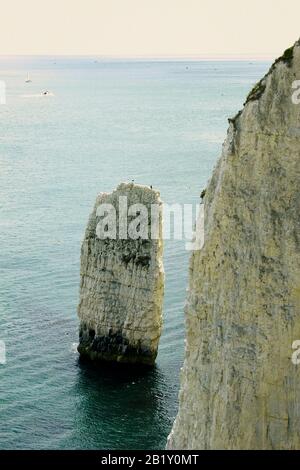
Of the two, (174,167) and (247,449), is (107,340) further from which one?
(174,167)

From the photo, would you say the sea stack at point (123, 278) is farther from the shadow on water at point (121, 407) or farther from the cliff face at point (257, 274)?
the cliff face at point (257, 274)

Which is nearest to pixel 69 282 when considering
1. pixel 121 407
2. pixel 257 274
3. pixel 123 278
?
pixel 123 278

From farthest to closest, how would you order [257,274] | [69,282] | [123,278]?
1. [69,282]
2. [123,278]
3. [257,274]

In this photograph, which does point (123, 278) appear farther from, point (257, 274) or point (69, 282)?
point (257, 274)

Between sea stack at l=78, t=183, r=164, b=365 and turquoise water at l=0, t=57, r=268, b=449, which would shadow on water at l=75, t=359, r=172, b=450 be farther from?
sea stack at l=78, t=183, r=164, b=365

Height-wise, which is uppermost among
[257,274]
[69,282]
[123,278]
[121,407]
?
[257,274]

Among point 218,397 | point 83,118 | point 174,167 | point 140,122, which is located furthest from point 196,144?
point 218,397

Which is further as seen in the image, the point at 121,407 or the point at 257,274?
the point at 121,407
